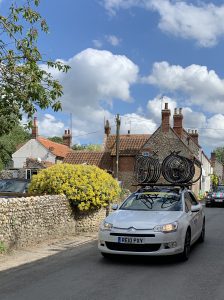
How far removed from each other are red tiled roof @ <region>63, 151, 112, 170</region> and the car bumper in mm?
33774

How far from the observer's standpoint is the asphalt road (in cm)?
638

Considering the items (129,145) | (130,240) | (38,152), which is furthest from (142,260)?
(38,152)

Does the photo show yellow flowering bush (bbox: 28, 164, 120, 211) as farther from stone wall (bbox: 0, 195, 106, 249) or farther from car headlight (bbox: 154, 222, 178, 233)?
car headlight (bbox: 154, 222, 178, 233)

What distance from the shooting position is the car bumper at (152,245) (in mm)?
8273

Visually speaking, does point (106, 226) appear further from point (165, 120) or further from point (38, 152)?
point (38, 152)

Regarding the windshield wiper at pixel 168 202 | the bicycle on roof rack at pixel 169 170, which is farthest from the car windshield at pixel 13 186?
the windshield wiper at pixel 168 202

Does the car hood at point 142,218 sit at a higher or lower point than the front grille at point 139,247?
higher

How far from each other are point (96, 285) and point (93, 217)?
6883 mm

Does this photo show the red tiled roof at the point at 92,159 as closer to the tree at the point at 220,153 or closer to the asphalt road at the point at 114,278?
the asphalt road at the point at 114,278

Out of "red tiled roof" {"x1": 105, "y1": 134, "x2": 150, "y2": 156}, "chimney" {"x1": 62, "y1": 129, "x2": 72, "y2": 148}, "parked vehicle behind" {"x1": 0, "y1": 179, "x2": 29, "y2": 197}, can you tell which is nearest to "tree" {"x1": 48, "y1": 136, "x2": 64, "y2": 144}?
"chimney" {"x1": 62, "y1": 129, "x2": 72, "y2": 148}

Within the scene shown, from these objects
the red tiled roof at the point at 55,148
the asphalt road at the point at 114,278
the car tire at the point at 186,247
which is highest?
the red tiled roof at the point at 55,148

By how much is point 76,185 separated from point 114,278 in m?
5.70

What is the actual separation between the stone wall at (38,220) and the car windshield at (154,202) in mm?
2413

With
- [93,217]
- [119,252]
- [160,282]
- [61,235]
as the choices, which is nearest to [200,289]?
[160,282]
